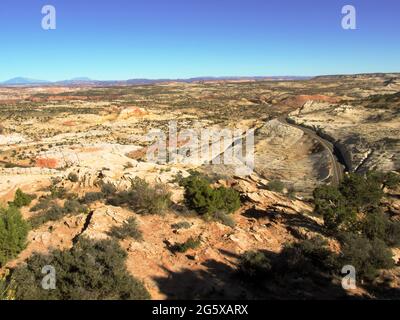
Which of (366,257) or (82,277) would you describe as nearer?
(82,277)

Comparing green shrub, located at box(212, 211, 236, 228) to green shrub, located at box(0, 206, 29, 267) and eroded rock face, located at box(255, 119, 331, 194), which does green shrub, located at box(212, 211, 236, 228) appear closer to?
green shrub, located at box(0, 206, 29, 267)

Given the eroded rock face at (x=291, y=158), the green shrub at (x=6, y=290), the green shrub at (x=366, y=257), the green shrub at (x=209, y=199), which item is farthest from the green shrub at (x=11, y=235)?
the eroded rock face at (x=291, y=158)

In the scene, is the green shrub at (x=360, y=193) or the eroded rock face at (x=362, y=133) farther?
the eroded rock face at (x=362, y=133)

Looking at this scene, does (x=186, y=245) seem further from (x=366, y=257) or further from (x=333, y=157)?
(x=333, y=157)

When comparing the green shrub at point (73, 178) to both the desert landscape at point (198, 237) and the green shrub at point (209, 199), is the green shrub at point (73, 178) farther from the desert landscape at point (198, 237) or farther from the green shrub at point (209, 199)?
the green shrub at point (209, 199)

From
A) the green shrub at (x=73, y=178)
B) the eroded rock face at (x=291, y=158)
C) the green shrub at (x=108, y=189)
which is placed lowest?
the eroded rock face at (x=291, y=158)

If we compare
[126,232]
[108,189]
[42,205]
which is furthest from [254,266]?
[42,205]
